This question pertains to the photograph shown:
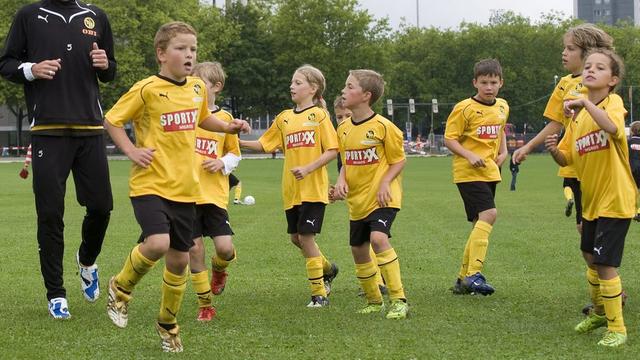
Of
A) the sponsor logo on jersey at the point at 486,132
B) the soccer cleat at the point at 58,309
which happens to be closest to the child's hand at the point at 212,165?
the soccer cleat at the point at 58,309

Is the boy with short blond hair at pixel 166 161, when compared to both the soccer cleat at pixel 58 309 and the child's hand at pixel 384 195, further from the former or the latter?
the child's hand at pixel 384 195

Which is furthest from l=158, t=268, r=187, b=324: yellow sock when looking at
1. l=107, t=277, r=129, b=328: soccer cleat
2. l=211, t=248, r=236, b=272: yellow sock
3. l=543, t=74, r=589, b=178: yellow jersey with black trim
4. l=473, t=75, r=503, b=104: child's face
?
l=473, t=75, r=503, b=104: child's face

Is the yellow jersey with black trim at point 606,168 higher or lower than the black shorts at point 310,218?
higher

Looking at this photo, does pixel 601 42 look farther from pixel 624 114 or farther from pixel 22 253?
pixel 22 253

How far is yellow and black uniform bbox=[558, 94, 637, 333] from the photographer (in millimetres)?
6285

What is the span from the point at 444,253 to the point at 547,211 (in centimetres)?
784

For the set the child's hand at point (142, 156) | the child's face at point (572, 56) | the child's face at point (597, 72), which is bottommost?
the child's hand at point (142, 156)

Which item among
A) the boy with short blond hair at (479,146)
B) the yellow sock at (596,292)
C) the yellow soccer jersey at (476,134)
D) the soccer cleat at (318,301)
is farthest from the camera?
the yellow soccer jersey at (476,134)

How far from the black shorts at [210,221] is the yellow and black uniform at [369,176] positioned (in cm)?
104

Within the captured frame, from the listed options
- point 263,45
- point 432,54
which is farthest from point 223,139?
point 432,54

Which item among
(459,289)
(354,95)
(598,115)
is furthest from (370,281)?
(598,115)

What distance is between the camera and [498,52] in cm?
8912

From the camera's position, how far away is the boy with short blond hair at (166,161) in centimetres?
606

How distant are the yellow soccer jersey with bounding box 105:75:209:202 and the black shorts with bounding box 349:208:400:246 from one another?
6.06ft
